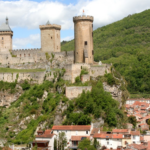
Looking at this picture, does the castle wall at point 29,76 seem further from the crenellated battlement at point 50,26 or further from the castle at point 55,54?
the crenellated battlement at point 50,26

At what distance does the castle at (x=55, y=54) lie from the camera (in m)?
55.0

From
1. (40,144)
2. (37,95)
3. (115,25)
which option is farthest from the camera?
(115,25)

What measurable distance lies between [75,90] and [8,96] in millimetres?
10354

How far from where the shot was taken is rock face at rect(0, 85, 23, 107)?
181ft

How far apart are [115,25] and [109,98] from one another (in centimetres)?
11787

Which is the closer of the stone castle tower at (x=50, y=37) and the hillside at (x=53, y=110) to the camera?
the hillside at (x=53, y=110)

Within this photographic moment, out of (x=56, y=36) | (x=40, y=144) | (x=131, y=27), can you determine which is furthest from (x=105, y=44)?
(x=40, y=144)

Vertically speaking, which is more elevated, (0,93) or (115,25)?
(115,25)

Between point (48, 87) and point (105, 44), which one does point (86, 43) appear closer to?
point (48, 87)

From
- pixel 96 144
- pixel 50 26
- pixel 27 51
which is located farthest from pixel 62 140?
pixel 50 26

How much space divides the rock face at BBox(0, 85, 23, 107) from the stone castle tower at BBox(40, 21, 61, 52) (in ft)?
31.0

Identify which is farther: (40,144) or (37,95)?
(37,95)

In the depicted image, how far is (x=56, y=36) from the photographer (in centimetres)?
6234

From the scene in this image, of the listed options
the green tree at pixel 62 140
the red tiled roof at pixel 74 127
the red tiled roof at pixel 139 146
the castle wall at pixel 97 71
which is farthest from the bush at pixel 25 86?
the red tiled roof at pixel 139 146
